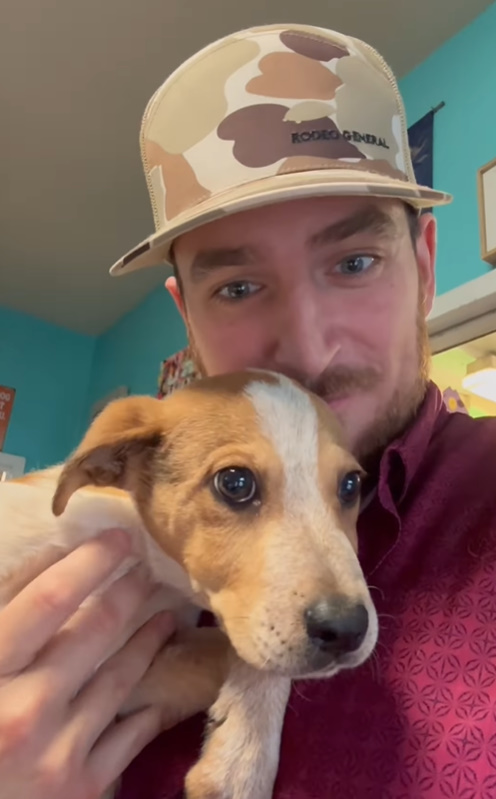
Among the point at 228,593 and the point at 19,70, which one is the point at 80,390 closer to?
the point at 19,70

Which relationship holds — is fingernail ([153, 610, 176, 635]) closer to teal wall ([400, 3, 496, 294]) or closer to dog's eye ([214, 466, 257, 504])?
dog's eye ([214, 466, 257, 504])

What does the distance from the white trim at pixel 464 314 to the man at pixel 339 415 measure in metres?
0.66

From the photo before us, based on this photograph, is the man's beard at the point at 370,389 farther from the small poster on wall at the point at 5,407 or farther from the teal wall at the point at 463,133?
the small poster on wall at the point at 5,407

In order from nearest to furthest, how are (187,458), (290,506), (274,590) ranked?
(274,590), (290,506), (187,458)

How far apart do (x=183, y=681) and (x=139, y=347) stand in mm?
3566

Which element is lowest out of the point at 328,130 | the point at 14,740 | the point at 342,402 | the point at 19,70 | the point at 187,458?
the point at 14,740

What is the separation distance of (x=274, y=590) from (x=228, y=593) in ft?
0.34

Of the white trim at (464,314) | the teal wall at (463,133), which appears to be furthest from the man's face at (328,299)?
the teal wall at (463,133)

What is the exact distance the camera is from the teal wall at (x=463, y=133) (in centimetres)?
225

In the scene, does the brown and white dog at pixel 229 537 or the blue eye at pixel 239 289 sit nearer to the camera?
the brown and white dog at pixel 229 537

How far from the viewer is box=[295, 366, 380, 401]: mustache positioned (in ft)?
3.99

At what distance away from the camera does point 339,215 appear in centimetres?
117

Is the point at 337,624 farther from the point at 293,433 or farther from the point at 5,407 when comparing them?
the point at 5,407

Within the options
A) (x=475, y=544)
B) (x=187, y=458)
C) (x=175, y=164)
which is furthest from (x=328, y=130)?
(x=475, y=544)
